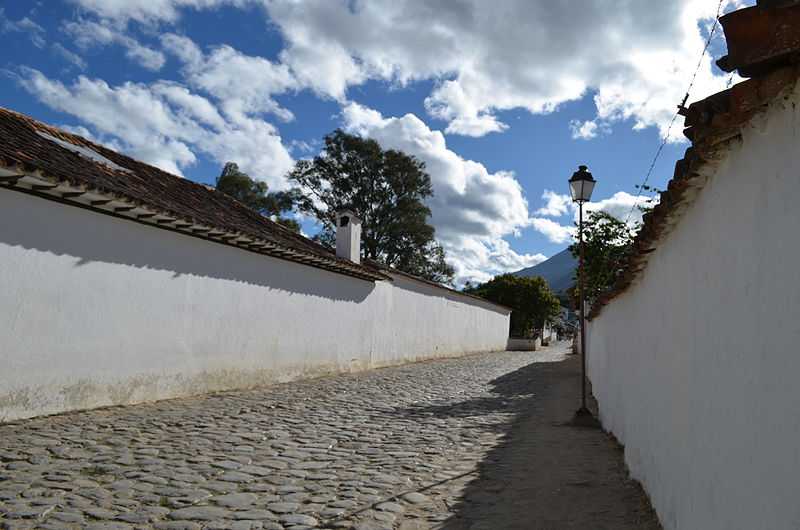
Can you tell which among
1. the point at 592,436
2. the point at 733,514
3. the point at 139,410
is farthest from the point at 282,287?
the point at 733,514

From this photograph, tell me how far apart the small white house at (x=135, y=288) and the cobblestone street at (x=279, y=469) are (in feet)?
2.14

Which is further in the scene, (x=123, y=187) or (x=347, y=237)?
(x=347, y=237)

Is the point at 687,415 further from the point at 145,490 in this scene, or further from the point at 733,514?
the point at 145,490

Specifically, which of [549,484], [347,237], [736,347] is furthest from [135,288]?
[347,237]

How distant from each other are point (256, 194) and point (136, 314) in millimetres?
26020

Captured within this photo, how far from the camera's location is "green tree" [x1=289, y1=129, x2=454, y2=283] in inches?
1352

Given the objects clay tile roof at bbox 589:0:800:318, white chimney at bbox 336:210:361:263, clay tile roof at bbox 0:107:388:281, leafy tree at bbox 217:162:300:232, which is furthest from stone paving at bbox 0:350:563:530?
leafy tree at bbox 217:162:300:232

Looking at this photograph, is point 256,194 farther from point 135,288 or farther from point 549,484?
point 549,484

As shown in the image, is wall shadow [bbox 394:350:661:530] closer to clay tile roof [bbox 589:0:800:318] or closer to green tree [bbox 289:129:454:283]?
clay tile roof [bbox 589:0:800:318]

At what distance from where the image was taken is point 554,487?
4.89 metres

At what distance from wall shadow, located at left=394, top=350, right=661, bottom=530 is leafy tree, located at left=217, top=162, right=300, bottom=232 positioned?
2631 cm

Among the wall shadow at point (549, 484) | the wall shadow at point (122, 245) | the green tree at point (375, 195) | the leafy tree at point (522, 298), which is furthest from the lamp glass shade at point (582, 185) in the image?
the leafy tree at point (522, 298)

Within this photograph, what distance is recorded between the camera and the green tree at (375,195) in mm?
34344

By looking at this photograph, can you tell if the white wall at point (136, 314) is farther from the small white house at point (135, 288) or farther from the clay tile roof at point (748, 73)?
the clay tile roof at point (748, 73)
